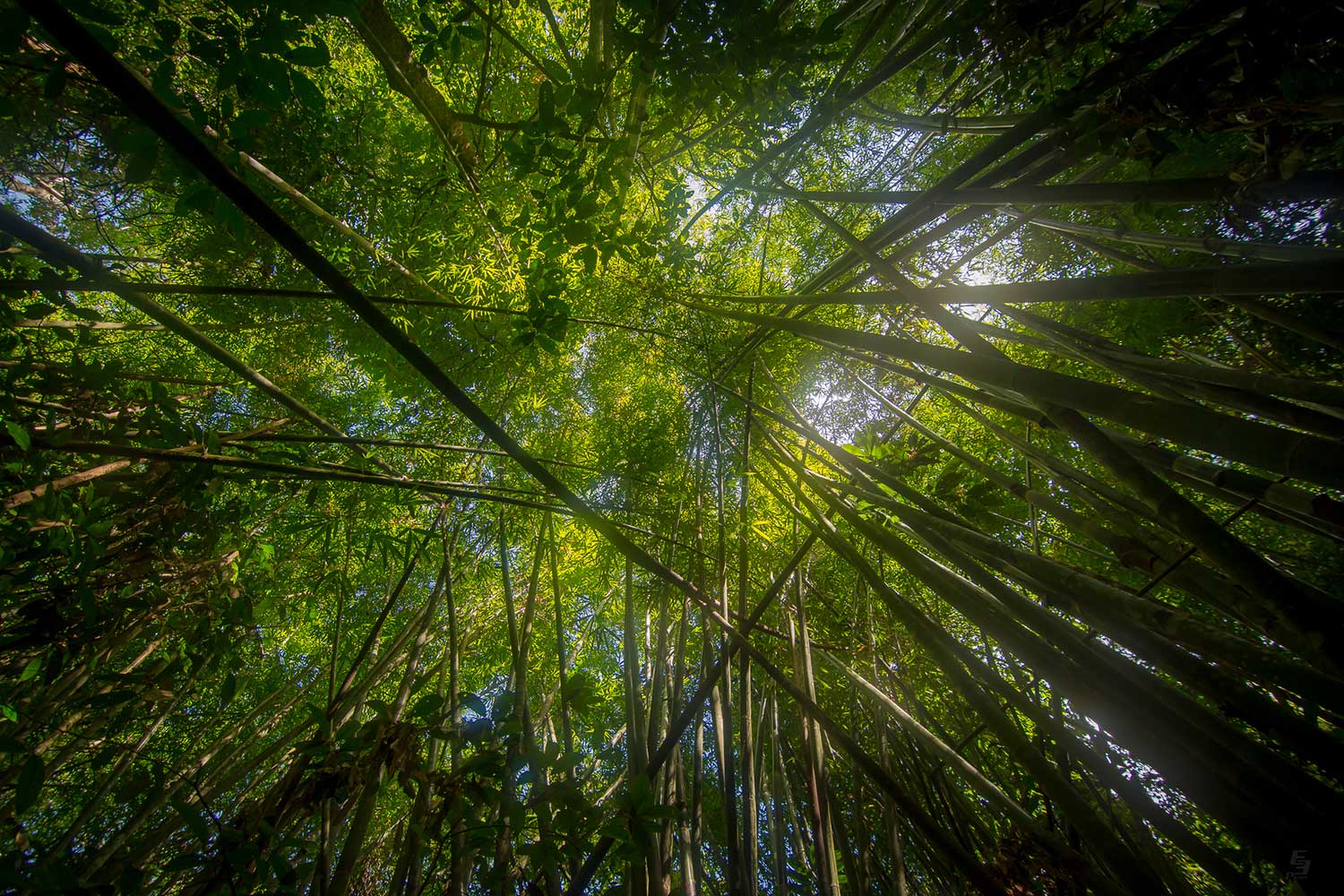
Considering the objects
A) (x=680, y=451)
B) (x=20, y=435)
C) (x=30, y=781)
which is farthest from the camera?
(x=680, y=451)

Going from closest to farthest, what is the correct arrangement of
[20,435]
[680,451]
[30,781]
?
[30,781] → [20,435] → [680,451]

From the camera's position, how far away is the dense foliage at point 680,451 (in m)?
0.80

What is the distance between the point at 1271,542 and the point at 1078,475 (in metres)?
2.45

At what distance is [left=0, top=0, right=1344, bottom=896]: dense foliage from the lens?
80 cm

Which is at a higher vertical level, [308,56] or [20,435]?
[308,56]

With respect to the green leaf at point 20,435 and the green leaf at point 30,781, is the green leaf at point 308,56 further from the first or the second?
the green leaf at point 30,781

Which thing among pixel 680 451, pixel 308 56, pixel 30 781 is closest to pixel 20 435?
pixel 30 781

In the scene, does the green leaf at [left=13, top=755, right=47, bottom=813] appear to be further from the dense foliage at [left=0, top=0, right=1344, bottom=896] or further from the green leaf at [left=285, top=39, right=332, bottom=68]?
the green leaf at [left=285, top=39, right=332, bottom=68]

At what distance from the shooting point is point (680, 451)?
2.75 m

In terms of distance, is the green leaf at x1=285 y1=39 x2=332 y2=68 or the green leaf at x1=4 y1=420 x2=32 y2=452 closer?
the green leaf at x1=285 y1=39 x2=332 y2=68

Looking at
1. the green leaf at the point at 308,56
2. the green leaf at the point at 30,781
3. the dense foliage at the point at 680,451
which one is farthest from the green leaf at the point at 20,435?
the green leaf at the point at 308,56

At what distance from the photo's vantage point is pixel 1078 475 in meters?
1.55

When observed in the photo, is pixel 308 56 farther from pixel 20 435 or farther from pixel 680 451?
pixel 680 451

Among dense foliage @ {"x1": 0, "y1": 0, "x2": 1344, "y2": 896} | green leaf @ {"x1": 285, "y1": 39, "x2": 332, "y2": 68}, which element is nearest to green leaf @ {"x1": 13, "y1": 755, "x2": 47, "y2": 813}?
dense foliage @ {"x1": 0, "y1": 0, "x2": 1344, "y2": 896}
